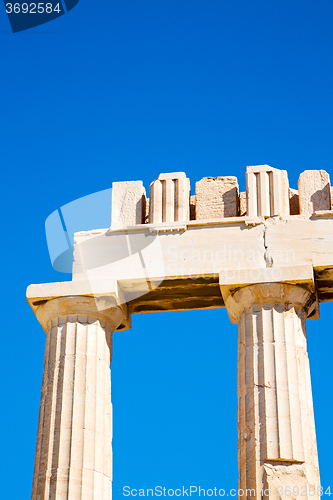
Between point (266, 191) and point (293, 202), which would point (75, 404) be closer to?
point (266, 191)

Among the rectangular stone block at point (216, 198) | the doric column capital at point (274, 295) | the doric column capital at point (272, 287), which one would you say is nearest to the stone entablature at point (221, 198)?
the rectangular stone block at point (216, 198)

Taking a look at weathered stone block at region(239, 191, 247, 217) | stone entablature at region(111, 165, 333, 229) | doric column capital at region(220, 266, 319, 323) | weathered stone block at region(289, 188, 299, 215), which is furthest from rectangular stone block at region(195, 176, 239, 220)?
doric column capital at region(220, 266, 319, 323)

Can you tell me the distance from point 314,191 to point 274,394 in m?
4.55

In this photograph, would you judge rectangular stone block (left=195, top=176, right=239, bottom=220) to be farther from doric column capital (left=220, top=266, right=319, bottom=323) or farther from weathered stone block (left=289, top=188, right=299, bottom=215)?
doric column capital (left=220, top=266, right=319, bottom=323)

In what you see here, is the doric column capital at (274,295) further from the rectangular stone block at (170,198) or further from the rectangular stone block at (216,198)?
the rectangular stone block at (170,198)

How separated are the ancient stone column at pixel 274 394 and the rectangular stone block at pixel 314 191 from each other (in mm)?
1923

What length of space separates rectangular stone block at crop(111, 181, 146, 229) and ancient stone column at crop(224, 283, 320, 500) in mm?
2723

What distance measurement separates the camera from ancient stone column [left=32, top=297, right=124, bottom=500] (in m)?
16.4

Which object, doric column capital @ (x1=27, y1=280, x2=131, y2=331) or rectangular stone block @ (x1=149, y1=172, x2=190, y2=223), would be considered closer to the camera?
doric column capital @ (x1=27, y1=280, x2=131, y2=331)

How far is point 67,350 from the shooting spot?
58.1 feet

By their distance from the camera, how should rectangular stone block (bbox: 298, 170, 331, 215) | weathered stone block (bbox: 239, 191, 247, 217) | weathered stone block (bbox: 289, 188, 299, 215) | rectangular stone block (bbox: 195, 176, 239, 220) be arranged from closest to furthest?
rectangular stone block (bbox: 298, 170, 331, 215) < rectangular stone block (bbox: 195, 176, 239, 220) < weathered stone block (bbox: 289, 188, 299, 215) < weathered stone block (bbox: 239, 191, 247, 217)

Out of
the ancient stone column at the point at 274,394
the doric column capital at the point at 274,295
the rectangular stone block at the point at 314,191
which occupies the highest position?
the rectangular stone block at the point at 314,191

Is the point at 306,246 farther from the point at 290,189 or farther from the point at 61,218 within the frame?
the point at 61,218

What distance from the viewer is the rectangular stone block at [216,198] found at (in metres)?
18.9
